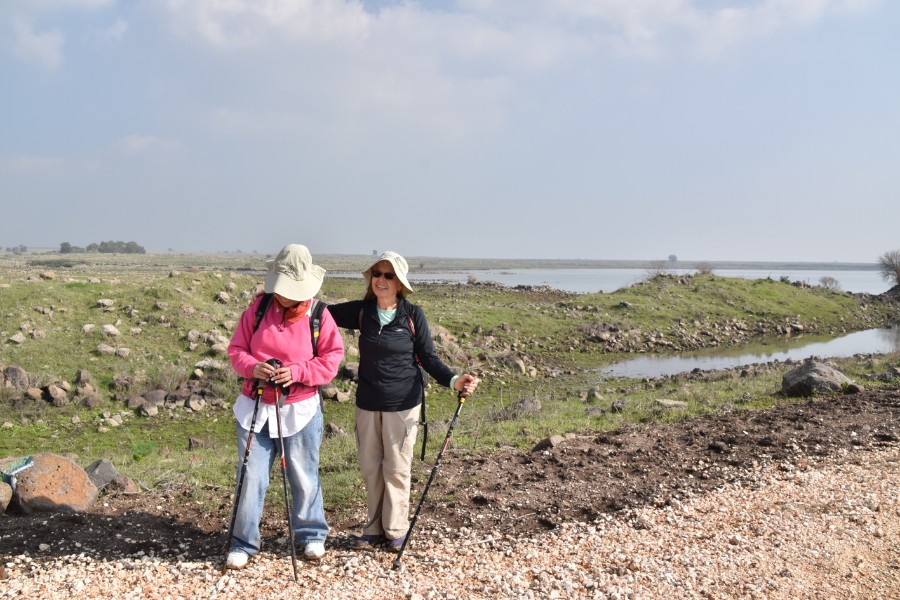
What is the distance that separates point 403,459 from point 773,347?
26.8 metres

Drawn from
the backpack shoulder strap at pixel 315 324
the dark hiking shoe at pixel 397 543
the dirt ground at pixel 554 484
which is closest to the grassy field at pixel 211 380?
the dirt ground at pixel 554 484

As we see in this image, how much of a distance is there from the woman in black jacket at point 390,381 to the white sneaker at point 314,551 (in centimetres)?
38

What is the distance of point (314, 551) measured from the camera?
15.6ft

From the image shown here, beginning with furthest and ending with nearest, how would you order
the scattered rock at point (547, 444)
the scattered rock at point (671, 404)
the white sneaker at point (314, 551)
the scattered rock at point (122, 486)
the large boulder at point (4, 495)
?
the scattered rock at point (671, 404), the scattered rock at point (547, 444), the scattered rock at point (122, 486), the large boulder at point (4, 495), the white sneaker at point (314, 551)

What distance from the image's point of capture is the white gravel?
4387mm

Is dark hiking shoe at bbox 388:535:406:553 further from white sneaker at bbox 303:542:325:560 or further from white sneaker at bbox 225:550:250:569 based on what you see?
white sneaker at bbox 225:550:250:569

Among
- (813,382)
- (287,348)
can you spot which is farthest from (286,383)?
(813,382)

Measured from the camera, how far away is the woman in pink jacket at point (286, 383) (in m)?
4.52

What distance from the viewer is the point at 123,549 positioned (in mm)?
4984

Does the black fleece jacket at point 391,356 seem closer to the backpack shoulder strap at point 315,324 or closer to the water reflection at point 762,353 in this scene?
the backpack shoulder strap at point 315,324

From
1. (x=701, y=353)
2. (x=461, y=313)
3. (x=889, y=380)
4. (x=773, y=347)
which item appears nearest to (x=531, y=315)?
(x=461, y=313)

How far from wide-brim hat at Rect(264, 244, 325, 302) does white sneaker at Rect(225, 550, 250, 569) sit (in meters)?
1.95

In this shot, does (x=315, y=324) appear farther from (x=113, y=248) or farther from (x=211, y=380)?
A: (x=113, y=248)

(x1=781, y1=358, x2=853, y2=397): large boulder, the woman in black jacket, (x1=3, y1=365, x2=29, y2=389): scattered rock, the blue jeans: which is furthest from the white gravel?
(x1=3, y1=365, x2=29, y2=389): scattered rock
